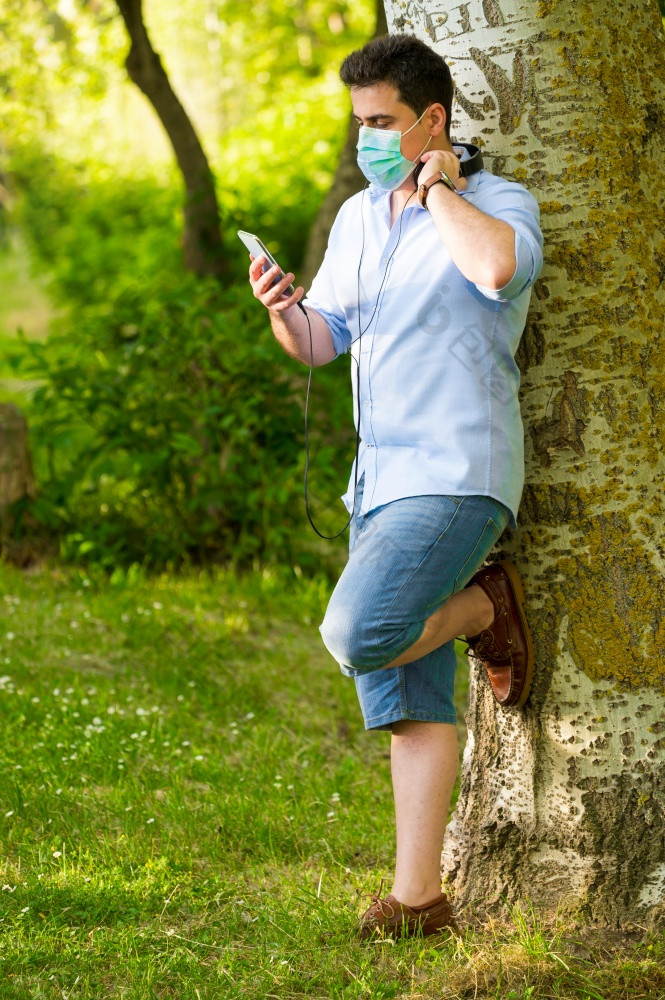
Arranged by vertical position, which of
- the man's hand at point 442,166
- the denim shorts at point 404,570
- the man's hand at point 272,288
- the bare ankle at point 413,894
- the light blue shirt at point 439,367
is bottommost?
the bare ankle at point 413,894

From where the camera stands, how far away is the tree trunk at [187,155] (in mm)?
7199

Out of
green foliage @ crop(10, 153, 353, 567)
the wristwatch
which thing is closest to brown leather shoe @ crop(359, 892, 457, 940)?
the wristwatch

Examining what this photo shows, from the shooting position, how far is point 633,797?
8.77ft

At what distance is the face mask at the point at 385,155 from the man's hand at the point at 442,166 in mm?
60

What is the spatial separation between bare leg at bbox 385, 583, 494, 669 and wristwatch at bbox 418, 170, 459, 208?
2.94ft

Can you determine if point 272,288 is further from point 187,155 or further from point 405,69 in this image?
point 187,155

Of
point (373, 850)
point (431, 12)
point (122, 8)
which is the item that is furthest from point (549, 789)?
point (122, 8)

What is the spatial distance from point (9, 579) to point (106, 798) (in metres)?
2.39

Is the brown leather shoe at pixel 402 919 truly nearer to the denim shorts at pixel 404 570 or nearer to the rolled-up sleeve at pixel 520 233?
the denim shorts at pixel 404 570

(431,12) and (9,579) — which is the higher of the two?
(431,12)

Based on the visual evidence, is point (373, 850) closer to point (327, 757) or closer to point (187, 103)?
point (327, 757)

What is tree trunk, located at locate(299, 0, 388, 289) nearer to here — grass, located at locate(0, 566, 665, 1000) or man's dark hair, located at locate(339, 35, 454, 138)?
grass, located at locate(0, 566, 665, 1000)

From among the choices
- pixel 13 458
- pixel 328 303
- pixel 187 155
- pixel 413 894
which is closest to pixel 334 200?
pixel 187 155

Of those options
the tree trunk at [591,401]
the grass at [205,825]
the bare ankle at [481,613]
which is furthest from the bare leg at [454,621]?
the grass at [205,825]
